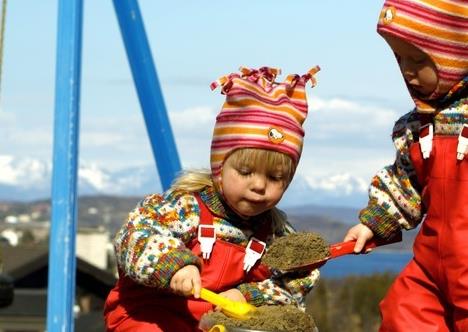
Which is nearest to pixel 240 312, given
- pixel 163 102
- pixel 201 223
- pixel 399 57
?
pixel 201 223

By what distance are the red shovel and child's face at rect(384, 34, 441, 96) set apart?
21.3 inches

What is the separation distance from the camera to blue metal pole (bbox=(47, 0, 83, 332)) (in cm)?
592

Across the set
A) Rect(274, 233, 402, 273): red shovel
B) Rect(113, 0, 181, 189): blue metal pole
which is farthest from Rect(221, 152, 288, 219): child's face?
Rect(113, 0, 181, 189): blue metal pole

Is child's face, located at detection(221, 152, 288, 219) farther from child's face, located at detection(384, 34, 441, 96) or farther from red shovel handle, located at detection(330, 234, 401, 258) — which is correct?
child's face, located at detection(384, 34, 441, 96)

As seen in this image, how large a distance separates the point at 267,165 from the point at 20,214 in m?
145

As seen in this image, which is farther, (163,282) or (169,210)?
(169,210)

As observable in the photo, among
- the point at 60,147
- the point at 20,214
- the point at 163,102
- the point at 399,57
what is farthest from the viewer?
the point at 20,214

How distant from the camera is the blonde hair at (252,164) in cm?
474

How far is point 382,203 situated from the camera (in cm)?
470

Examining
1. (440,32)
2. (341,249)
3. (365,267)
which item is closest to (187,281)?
(341,249)

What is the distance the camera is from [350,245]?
4695mm

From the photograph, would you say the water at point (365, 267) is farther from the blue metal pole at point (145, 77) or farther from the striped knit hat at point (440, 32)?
the striped knit hat at point (440, 32)

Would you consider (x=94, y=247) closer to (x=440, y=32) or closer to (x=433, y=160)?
(x=433, y=160)

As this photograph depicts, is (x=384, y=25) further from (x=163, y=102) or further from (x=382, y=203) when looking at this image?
(x=163, y=102)
